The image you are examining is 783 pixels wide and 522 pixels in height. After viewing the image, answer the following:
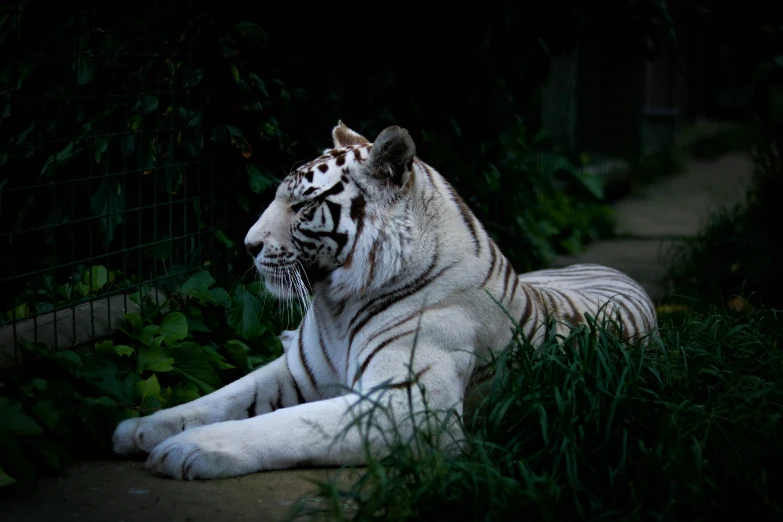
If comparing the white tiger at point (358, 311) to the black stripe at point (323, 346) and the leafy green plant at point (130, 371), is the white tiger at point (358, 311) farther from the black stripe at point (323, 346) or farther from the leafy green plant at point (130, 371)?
the leafy green plant at point (130, 371)

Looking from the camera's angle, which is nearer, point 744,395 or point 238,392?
point 744,395

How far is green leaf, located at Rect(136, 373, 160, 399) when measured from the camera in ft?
11.6

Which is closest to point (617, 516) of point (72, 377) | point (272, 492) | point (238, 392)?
point (272, 492)

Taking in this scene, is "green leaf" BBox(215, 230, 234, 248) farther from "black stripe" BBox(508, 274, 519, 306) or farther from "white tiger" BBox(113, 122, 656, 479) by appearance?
"black stripe" BBox(508, 274, 519, 306)

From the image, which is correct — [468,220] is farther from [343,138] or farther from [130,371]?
[130,371]

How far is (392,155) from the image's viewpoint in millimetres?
3342

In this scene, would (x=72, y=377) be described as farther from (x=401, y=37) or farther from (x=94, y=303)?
(x=401, y=37)

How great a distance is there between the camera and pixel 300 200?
11.4 feet

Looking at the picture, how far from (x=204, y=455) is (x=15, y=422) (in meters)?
0.57

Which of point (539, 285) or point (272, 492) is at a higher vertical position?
point (539, 285)

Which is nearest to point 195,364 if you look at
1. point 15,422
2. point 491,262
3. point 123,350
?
Answer: point 123,350

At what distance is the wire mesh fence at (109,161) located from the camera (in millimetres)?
3900

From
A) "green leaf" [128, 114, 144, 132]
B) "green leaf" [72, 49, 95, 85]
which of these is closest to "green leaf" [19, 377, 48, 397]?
"green leaf" [128, 114, 144, 132]

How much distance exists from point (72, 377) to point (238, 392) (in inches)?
23.2
